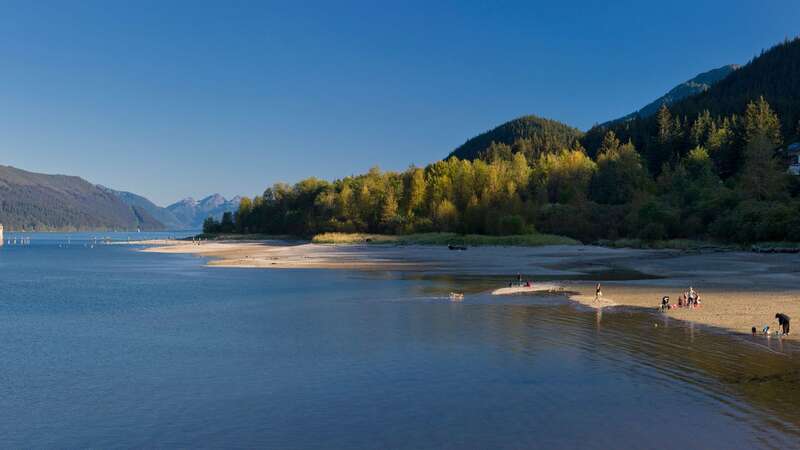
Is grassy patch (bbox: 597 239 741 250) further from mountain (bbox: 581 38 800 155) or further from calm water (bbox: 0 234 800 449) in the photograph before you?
mountain (bbox: 581 38 800 155)

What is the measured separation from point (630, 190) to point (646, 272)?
239ft

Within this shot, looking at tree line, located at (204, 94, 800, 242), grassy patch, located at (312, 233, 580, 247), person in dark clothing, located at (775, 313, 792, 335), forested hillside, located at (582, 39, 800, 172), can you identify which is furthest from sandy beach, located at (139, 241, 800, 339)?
forested hillside, located at (582, 39, 800, 172)

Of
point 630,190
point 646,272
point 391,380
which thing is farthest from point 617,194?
point 391,380

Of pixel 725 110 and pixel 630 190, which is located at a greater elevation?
pixel 725 110

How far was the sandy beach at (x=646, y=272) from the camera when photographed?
98.5ft

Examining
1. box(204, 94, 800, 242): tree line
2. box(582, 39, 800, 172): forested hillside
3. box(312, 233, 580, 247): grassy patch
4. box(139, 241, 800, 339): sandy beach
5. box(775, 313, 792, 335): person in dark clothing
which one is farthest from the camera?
box(582, 39, 800, 172): forested hillside

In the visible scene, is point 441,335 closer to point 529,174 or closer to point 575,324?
point 575,324

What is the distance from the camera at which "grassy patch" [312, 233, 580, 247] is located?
10375 centimetres

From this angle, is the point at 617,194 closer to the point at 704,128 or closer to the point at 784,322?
the point at 704,128

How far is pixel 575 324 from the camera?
26984 mm

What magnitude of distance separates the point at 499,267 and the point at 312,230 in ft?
372

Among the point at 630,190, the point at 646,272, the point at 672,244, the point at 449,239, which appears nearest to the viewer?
the point at 646,272

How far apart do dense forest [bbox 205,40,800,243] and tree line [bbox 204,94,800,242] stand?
24cm

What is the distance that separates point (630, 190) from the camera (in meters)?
122
